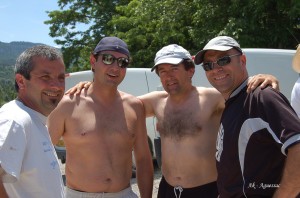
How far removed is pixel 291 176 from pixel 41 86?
128 centimetres

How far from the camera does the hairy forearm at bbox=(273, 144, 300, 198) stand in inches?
76.9

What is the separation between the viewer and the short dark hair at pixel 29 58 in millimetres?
1975

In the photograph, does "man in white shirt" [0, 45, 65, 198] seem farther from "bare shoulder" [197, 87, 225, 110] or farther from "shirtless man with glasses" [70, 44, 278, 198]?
"bare shoulder" [197, 87, 225, 110]

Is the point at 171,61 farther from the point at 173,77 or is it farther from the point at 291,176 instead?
the point at 291,176

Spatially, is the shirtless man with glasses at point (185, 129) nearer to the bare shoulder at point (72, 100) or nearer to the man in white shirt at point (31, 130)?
the bare shoulder at point (72, 100)

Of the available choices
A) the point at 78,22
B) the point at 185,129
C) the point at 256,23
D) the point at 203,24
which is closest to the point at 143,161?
the point at 185,129

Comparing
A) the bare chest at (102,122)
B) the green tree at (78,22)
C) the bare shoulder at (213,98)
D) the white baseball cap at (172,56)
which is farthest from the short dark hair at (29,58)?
the green tree at (78,22)

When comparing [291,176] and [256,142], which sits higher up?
[256,142]

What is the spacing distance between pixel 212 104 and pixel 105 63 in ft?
2.97

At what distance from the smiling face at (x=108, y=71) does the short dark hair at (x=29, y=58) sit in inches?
42.7

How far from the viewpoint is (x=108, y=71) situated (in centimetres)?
314

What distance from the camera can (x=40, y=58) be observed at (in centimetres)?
200

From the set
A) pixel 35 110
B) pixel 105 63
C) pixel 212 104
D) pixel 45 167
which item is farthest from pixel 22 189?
pixel 212 104

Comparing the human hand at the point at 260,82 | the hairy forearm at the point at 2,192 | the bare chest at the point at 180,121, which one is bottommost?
the bare chest at the point at 180,121
